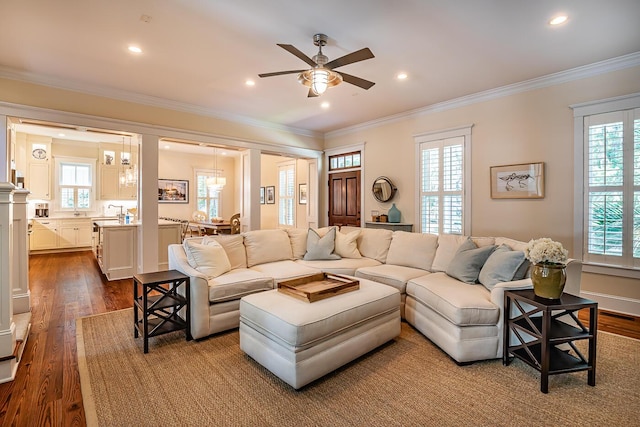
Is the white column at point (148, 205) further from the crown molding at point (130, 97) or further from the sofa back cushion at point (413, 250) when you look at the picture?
the sofa back cushion at point (413, 250)

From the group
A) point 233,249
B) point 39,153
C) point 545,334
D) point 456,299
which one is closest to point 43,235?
point 39,153

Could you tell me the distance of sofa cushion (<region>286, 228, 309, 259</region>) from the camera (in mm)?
4492

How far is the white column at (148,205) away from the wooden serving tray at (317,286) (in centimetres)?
317

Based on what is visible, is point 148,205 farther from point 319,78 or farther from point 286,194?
point 286,194

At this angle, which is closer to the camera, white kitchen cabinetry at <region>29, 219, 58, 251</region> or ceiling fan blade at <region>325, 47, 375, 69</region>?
ceiling fan blade at <region>325, 47, 375, 69</region>

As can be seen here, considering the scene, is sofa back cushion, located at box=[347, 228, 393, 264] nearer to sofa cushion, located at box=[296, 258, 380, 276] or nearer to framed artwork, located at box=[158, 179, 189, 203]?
sofa cushion, located at box=[296, 258, 380, 276]

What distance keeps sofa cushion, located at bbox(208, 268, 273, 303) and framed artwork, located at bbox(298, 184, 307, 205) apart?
16.4ft

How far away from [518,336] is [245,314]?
2121mm

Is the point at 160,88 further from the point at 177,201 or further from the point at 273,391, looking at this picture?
the point at 177,201

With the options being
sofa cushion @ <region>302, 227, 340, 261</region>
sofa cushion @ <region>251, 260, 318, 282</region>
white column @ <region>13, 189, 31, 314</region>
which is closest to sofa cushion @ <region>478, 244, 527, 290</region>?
sofa cushion @ <region>251, 260, 318, 282</region>

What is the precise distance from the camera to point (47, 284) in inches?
194

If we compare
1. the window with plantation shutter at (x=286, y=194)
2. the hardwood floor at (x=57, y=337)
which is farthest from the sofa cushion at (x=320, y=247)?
the window with plantation shutter at (x=286, y=194)

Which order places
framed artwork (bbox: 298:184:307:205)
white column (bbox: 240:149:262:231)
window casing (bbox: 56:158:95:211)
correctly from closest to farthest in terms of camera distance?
white column (bbox: 240:149:262:231) < window casing (bbox: 56:158:95:211) < framed artwork (bbox: 298:184:307:205)

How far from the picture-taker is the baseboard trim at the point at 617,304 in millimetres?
3612
